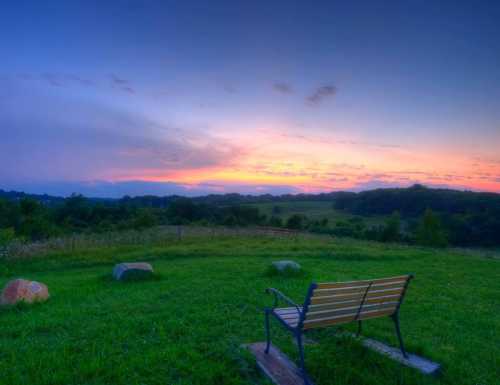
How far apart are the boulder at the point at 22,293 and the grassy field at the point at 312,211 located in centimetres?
4912

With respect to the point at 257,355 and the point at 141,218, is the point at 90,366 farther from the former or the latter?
the point at 141,218

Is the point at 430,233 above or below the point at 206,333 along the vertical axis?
below

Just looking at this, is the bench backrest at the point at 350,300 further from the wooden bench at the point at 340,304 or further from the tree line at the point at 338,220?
the tree line at the point at 338,220

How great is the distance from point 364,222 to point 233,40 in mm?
47915

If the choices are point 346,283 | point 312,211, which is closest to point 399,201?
point 312,211

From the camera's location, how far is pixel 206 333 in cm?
460

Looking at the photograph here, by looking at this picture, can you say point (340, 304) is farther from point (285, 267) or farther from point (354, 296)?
point (285, 267)

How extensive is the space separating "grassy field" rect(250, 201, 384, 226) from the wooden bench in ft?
163

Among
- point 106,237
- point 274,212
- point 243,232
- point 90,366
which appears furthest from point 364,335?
point 274,212

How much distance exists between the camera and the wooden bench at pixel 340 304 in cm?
332

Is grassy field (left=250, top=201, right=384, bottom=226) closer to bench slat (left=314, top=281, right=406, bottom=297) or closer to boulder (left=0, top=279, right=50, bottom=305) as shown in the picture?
boulder (left=0, top=279, right=50, bottom=305)

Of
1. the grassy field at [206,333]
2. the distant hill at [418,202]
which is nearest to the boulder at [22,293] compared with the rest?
the grassy field at [206,333]

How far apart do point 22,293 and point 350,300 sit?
637cm

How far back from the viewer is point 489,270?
38.3 ft
